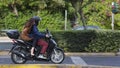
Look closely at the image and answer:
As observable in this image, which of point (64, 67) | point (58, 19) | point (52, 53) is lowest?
point (58, 19)

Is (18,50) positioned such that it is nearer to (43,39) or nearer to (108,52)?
(43,39)

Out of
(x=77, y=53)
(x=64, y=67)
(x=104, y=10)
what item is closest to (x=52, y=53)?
(x=77, y=53)

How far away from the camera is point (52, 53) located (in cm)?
1526

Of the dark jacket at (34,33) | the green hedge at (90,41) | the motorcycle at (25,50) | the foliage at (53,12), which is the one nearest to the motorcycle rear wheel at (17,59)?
the motorcycle at (25,50)

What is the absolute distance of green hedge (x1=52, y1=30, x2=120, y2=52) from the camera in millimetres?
20547

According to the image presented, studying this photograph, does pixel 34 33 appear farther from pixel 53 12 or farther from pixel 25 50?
pixel 53 12

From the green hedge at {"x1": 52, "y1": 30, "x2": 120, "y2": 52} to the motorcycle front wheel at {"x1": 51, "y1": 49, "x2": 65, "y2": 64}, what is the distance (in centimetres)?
A: 516

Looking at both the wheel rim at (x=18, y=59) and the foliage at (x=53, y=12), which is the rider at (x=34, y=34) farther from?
the foliage at (x=53, y=12)

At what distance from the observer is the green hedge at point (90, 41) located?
20547 millimetres

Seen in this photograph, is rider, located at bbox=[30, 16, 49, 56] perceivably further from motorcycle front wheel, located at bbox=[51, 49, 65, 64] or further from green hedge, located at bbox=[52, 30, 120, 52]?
green hedge, located at bbox=[52, 30, 120, 52]

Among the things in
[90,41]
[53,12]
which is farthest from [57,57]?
[53,12]

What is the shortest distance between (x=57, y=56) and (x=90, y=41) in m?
5.57

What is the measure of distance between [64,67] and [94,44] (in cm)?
1237

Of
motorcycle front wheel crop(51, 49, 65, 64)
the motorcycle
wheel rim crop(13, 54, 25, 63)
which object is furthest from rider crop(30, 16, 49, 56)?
wheel rim crop(13, 54, 25, 63)
